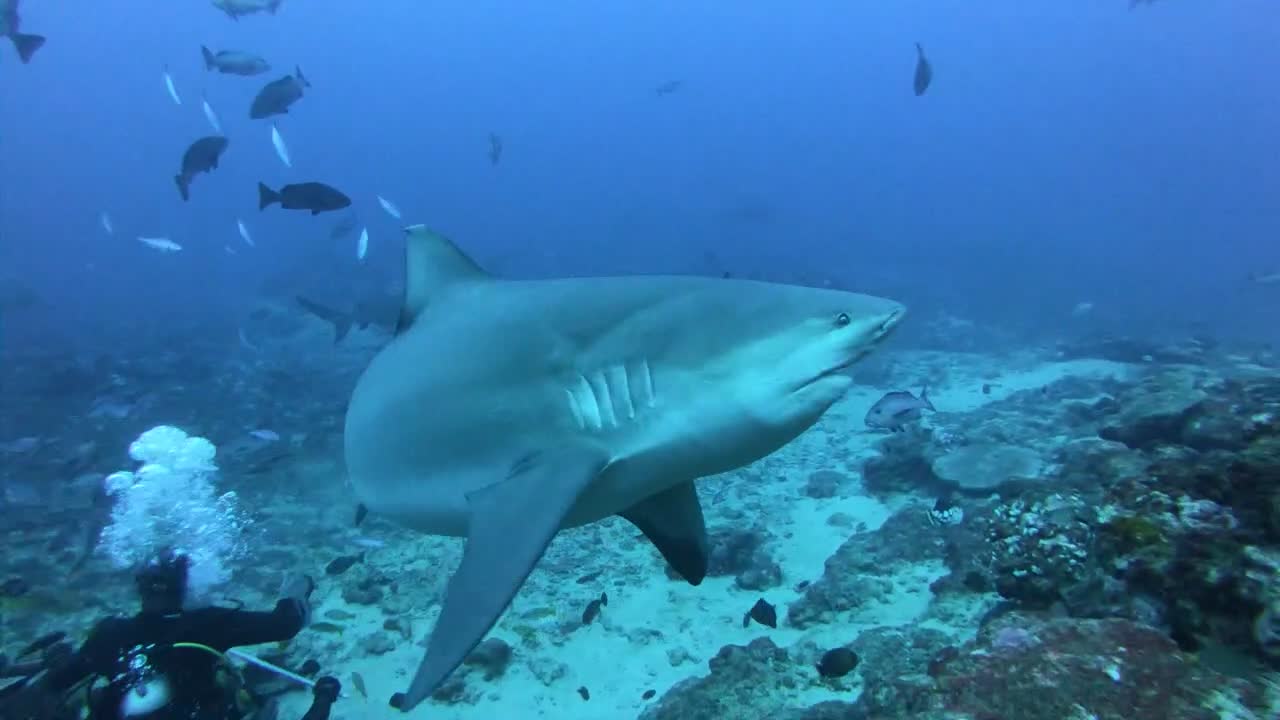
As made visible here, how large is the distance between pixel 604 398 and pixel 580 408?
4.8 inches

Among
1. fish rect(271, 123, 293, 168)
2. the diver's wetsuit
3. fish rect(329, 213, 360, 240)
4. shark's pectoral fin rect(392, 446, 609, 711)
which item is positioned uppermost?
shark's pectoral fin rect(392, 446, 609, 711)

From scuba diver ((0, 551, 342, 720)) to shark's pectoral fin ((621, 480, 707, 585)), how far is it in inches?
110

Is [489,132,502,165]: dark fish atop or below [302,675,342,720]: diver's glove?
atop

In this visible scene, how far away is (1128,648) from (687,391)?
1.91 meters

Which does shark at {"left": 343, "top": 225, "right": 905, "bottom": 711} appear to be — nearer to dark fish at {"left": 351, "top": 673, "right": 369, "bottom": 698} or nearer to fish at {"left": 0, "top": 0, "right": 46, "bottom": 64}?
dark fish at {"left": 351, "top": 673, "right": 369, "bottom": 698}

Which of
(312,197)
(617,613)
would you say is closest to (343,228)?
(312,197)

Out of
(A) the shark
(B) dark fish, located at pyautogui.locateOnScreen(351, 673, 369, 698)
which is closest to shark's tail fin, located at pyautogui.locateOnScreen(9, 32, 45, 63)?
(B) dark fish, located at pyautogui.locateOnScreen(351, 673, 369, 698)

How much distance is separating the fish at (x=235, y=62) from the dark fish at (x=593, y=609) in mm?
10476

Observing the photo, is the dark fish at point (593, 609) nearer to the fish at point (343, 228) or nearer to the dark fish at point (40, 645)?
the dark fish at point (40, 645)

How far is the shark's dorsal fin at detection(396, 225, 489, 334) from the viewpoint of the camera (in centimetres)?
400

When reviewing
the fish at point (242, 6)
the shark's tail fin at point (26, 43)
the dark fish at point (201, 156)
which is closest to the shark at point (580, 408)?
the dark fish at point (201, 156)

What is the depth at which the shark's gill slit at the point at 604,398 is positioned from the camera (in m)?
2.76

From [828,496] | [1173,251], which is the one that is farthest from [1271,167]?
[828,496]

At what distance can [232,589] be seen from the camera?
8.61 meters
